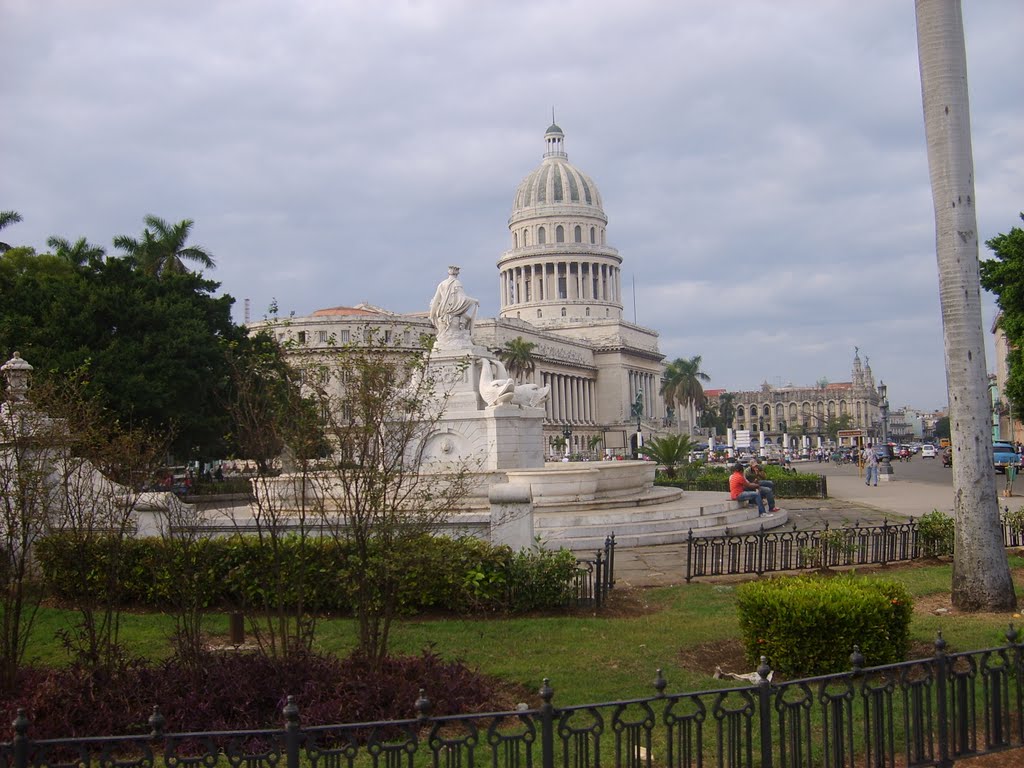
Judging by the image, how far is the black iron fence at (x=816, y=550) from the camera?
46.0 ft

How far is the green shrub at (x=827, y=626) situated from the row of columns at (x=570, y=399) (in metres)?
95.2

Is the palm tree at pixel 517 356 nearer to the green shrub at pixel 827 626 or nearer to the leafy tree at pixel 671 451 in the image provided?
the leafy tree at pixel 671 451

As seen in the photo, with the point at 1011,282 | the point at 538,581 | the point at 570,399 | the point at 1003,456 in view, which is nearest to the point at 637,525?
the point at 538,581

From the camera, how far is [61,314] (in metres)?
32.2

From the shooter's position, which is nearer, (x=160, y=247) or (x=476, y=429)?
(x=476, y=429)

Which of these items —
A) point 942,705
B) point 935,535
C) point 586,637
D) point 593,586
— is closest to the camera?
point 942,705

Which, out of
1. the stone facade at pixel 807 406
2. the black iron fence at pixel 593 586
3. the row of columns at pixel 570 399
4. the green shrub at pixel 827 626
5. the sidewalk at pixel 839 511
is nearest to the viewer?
the green shrub at pixel 827 626

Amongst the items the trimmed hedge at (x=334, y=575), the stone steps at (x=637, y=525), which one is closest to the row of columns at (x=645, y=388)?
the stone steps at (x=637, y=525)

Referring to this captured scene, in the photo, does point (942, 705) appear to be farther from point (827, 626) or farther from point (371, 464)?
point (371, 464)

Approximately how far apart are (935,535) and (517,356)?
79.2 metres

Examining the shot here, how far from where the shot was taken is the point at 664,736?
697 cm

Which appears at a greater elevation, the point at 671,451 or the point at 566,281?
the point at 566,281

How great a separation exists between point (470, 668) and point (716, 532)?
11.0 meters

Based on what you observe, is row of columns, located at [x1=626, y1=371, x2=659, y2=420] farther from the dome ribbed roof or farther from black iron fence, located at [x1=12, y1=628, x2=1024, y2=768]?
black iron fence, located at [x1=12, y1=628, x2=1024, y2=768]
